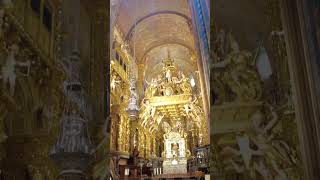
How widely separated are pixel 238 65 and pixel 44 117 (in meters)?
3.93

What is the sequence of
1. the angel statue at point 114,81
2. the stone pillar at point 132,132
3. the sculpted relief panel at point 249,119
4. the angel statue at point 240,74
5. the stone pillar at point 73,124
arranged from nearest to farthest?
the sculpted relief panel at point 249,119
the angel statue at point 240,74
the stone pillar at point 73,124
the angel statue at point 114,81
the stone pillar at point 132,132

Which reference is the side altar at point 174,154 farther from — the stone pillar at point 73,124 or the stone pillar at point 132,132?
the stone pillar at point 73,124

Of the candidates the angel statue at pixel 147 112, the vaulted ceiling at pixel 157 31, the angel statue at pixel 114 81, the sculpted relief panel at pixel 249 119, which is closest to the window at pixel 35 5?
the sculpted relief panel at pixel 249 119

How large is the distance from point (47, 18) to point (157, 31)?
11492 mm

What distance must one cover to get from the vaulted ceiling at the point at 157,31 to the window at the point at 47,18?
7750 mm

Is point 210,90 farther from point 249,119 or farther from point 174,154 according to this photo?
point 174,154

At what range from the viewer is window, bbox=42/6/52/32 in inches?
337

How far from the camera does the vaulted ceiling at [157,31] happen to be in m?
17.5

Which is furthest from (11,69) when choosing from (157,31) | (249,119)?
(157,31)

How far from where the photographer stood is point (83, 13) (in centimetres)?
920

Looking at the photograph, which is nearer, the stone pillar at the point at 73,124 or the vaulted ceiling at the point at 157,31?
the stone pillar at the point at 73,124

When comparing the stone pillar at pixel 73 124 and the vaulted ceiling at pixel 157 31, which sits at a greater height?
the vaulted ceiling at pixel 157 31

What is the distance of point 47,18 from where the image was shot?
869 cm

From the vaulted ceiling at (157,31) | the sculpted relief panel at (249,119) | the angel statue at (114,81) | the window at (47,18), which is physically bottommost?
the sculpted relief panel at (249,119)
